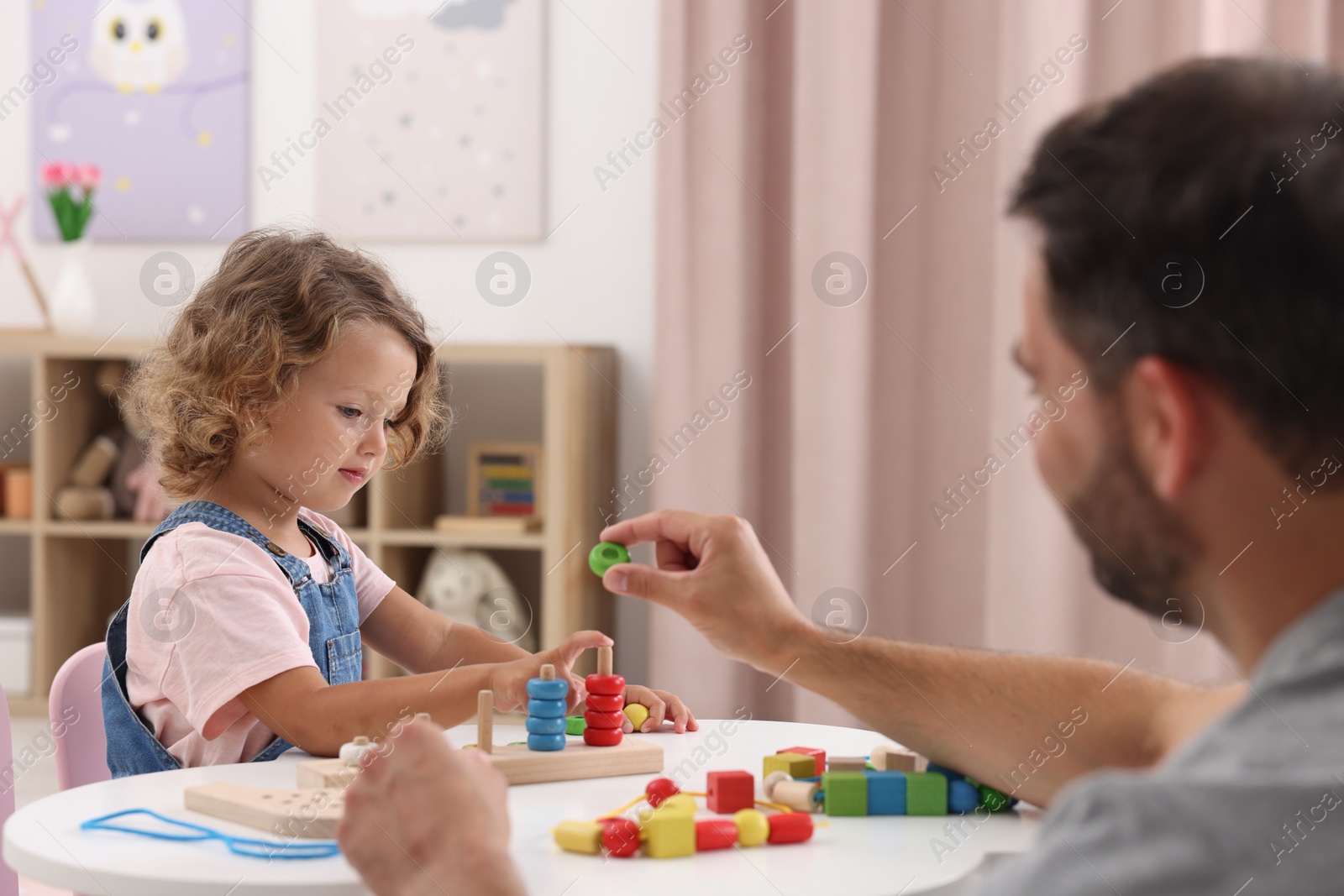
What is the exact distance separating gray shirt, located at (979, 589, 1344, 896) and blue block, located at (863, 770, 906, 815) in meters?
0.52

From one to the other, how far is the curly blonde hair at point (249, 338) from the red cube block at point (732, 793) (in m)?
0.73

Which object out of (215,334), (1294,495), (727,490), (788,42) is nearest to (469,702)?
(215,334)

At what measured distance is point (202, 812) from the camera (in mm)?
1015

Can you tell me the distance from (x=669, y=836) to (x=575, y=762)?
0.80 feet

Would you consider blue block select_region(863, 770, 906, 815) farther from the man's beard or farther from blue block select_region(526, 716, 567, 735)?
the man's beard

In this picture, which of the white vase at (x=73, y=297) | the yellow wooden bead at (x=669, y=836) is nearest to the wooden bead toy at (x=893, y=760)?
the yellow wooden bead at (x=669, y=836)

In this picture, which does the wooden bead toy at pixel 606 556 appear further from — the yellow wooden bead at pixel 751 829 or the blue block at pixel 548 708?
the yellow wooden bead at pixel 751 829

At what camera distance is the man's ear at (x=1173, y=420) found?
56cm

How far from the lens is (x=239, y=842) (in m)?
0.92

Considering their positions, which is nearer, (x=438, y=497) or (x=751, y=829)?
(x=751, y=829)

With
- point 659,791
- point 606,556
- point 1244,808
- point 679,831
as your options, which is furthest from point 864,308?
point 1244,808

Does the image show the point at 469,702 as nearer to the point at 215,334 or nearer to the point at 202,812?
the point at 202,812

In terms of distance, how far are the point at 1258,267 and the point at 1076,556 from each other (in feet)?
7.44

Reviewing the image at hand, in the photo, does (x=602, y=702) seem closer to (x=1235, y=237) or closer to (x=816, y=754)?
(x=816, y=754)
